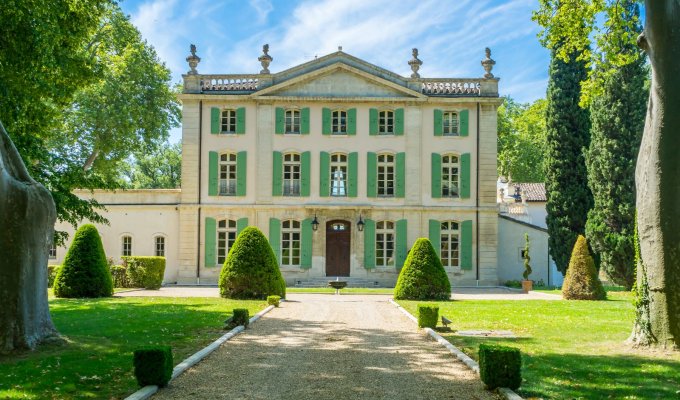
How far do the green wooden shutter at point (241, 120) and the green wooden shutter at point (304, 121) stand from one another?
8.47 ft

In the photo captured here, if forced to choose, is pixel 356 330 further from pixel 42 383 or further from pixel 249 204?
pixel 249 204

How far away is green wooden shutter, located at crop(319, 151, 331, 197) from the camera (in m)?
29.6

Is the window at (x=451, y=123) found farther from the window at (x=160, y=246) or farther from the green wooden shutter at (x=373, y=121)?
the window at (x=160, y=246)

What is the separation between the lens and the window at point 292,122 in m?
30.0

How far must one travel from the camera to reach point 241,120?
29.9 meters

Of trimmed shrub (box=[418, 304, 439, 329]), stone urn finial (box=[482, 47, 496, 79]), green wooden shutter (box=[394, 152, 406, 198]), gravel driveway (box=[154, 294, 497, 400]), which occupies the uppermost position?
stone urn finial (box=[482, 47, 496, 79])

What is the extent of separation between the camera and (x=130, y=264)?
26.2m

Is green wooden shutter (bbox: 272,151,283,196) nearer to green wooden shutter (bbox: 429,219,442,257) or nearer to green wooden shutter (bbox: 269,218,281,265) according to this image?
green wooden shutter (bbox: 269,218,281,265)

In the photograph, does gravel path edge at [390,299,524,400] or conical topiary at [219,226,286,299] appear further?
conical topiary at [219,226,286,299]

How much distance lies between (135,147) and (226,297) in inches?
684

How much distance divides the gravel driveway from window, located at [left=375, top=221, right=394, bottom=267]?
50.5 feet

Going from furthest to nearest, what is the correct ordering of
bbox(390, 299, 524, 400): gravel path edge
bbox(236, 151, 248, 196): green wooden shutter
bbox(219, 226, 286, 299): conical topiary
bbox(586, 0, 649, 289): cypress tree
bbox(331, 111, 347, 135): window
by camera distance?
bbox(331, 111, 347, 135): window → bbox(236, 151, 248, 196): green wooden shutter → bbox(586, 0, 649, 289): cypress tree → bbox(219, 226, 286, 299): conical topiary → bbox(390, 299, 524, 400): gravel path edge

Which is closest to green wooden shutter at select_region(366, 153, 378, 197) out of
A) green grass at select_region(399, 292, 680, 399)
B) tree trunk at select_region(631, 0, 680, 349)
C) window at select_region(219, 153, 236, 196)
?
window at select_region(219, 153, 236, 196)

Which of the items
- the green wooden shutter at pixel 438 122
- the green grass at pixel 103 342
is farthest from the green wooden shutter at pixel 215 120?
the green grass at pixel 103 342
